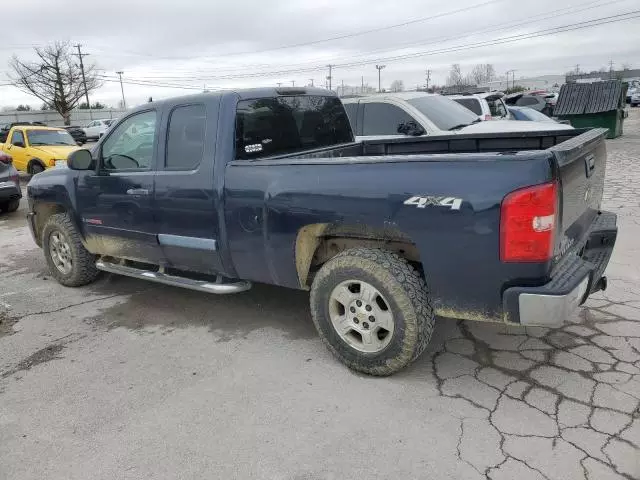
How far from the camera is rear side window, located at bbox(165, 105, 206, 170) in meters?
4.16

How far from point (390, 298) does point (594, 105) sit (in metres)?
17.9

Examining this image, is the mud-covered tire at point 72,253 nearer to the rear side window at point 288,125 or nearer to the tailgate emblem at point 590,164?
the rear side window at point 288,125

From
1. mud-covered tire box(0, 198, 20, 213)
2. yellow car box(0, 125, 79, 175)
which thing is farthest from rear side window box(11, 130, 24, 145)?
mud-covered tire box(0, 198, 20, 213)

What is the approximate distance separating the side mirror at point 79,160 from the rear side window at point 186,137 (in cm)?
95

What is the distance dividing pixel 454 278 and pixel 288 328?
70.3 inches

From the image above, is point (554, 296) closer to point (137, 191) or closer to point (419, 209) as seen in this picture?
point (419, 209)

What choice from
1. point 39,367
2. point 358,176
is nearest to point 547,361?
point 358,176

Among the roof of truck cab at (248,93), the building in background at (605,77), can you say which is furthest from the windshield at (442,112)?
the building in background at (605,77)

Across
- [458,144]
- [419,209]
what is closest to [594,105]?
[458,144]

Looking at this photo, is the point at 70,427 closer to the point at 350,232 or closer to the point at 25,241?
the point at 350,232

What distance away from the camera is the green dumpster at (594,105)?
701 inches

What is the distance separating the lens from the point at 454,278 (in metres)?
3.03

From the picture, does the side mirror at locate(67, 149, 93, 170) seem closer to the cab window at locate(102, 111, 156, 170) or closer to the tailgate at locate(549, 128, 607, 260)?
the cab window at locate(102, 111, 156, 170)

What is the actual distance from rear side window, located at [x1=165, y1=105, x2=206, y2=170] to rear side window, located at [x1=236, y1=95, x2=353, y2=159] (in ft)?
1.14
